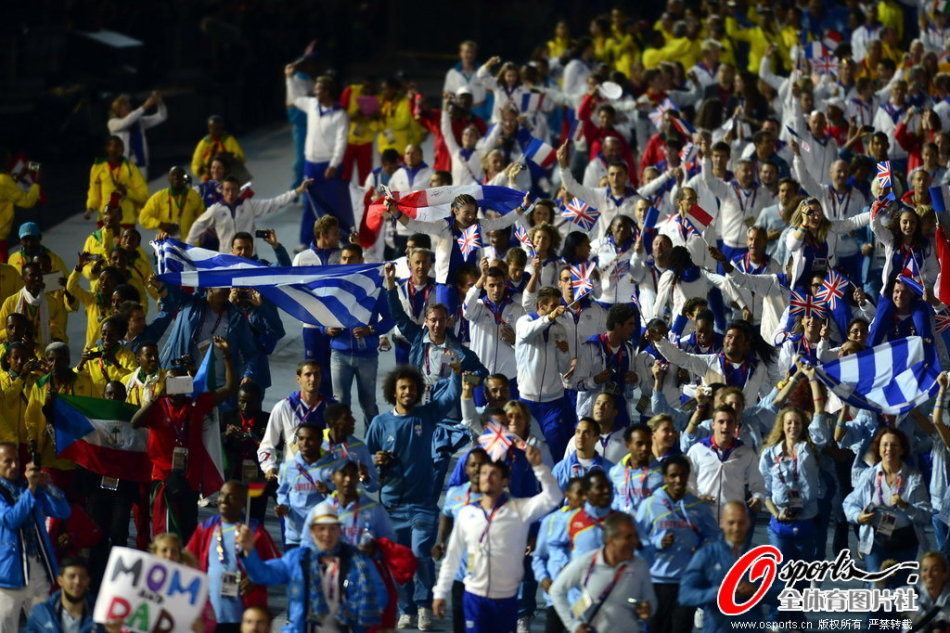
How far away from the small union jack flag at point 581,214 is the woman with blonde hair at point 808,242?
2.45 metres

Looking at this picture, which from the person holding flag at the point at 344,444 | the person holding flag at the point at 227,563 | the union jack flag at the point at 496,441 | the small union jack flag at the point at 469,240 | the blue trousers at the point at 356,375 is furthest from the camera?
the small union jack flag at the point at 469,240

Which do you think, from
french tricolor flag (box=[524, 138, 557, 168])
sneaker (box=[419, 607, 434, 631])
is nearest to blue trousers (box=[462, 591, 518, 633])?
sneaker (box=[419, 607, 434, 631])

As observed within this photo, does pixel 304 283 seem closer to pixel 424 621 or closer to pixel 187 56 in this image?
pixel 424 621

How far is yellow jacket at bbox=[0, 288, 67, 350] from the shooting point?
648 inches

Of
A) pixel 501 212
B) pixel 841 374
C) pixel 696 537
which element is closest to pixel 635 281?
pixel 501 212

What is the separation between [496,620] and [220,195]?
29.3 feet

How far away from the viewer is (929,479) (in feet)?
43.9

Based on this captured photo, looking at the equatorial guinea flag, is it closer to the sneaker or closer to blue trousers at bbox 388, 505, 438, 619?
blue trousers at bbox 388, 505, 438, 619

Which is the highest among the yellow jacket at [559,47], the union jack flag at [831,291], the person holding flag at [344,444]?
the yellow jacket at [559,47]

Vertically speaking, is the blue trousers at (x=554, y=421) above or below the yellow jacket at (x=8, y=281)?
below

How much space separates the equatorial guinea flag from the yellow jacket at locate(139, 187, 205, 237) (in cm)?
615

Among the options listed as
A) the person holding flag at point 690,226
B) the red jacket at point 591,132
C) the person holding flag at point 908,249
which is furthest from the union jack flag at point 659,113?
the person holding flag at point 908,249

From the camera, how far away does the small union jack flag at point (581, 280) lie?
51.0ft

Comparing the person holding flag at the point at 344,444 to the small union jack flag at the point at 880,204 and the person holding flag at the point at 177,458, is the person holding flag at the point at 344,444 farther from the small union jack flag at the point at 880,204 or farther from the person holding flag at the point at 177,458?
the small union jack flag at the point at 880,204
